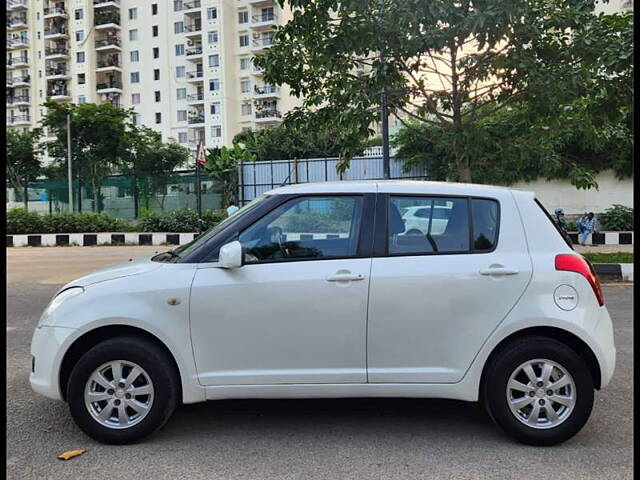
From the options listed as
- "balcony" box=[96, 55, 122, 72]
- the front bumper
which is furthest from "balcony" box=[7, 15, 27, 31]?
the front bumper

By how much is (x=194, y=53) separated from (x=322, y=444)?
63.5 metres

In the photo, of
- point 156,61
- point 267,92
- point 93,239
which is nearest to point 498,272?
point 93,239

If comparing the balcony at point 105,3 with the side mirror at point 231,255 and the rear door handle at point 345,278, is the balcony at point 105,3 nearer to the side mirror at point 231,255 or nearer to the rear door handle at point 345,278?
the side mirror at point 231,255

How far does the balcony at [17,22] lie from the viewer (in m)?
69.4

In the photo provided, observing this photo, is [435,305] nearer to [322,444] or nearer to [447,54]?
[322,444]

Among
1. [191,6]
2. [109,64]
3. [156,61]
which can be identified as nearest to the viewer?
[191,6]

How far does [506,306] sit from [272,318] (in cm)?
146

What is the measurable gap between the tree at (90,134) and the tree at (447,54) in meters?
23.0

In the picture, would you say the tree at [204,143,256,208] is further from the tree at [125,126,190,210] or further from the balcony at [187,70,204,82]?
the balcony at [187,70,204,82]

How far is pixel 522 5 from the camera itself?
891 centimetres

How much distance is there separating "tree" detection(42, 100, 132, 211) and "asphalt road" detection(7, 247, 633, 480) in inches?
1161

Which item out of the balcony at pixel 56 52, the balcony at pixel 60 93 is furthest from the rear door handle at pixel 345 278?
the balcony at pixel 56 52

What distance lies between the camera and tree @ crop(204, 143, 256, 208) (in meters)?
25.8

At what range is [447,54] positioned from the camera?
11.0 metres
